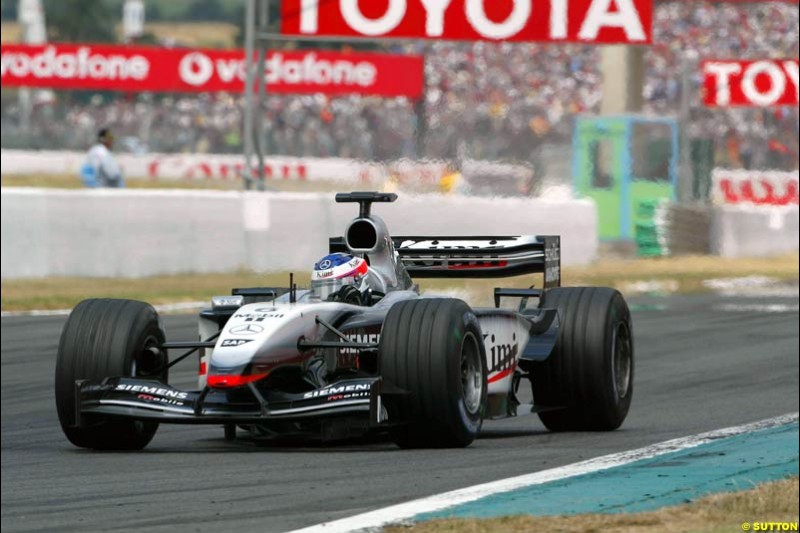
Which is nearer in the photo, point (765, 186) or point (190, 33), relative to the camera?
point (765, 186)

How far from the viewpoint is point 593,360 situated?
557cm

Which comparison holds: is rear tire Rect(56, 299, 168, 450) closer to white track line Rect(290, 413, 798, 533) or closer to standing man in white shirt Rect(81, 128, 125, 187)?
white track line Rect(290, 413, 798, 533)

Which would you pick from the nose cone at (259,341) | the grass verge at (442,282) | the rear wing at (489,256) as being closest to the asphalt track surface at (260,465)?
the nose cone at (259,341)

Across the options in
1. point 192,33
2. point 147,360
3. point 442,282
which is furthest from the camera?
point 192,33

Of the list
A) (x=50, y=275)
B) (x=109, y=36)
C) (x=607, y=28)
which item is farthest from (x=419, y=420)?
(x=109, y=36)

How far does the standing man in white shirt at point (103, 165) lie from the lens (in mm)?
8789

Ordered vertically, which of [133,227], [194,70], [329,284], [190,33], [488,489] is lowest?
[488,489]

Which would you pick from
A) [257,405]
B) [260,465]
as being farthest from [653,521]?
[260,465]

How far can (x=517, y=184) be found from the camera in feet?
19.4

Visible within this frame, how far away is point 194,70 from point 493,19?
4389 centimetres

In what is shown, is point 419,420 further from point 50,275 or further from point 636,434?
point 50,275

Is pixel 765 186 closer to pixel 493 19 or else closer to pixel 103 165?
pixel 103 165

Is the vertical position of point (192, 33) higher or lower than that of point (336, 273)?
higher

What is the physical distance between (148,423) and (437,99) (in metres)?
31.1
